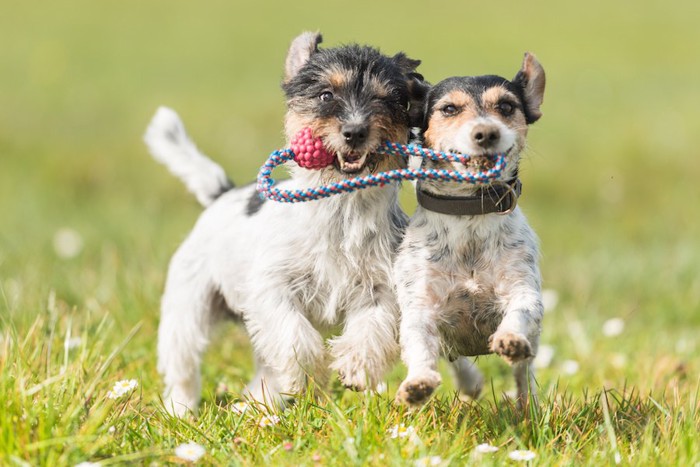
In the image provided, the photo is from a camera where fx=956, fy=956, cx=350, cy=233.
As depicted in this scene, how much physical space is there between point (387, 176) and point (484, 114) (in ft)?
1.66

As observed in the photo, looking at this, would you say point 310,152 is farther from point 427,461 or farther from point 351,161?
point 427,461

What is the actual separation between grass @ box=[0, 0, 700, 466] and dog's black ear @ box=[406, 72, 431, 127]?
4.28 feet

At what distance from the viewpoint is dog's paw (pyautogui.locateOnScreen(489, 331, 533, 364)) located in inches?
144

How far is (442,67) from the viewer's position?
17.1m

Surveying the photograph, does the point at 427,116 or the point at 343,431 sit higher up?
the point at 427,116

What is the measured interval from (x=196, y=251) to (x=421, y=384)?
7.92 feet

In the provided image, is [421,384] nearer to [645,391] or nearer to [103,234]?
[645,391]

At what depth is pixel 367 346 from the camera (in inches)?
173

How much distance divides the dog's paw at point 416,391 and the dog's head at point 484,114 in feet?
3.18

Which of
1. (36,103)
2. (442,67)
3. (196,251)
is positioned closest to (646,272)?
(196,251)

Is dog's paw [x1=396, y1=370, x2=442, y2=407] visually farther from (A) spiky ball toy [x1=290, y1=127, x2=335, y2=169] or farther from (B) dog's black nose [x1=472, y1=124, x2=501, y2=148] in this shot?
(A) spiky ball toy [x1=290, y1=127, x2=335, y2=169]

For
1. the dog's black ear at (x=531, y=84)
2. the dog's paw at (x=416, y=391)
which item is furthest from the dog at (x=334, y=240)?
the dog's paw at (x=416, y=391)

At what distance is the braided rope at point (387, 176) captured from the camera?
13.3 ft

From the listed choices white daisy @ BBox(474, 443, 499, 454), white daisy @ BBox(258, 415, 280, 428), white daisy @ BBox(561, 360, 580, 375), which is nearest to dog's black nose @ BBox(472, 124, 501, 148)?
white daisy @ BBox(474, 443, 499, 454)
